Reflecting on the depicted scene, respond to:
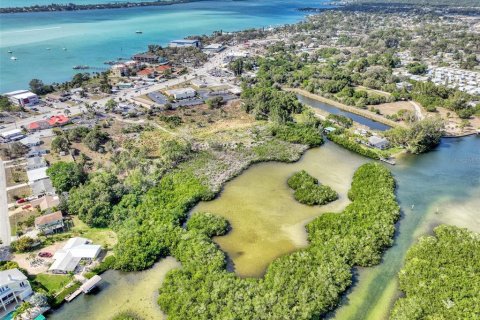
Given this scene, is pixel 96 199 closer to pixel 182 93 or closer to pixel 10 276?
pixel 10 276

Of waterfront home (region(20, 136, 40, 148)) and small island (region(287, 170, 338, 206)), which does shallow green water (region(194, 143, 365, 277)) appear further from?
waterfront home (region(20, 136, 40, 148))

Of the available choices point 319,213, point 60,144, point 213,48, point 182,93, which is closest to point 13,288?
point 60,144

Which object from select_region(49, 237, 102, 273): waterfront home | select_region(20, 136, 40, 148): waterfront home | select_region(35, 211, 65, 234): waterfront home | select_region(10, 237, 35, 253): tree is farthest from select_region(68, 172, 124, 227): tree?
select_region(20, 136, 40, 148): waterfront home

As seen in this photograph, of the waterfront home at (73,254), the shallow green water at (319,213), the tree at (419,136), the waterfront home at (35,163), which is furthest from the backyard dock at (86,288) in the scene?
the tree at (419,136)

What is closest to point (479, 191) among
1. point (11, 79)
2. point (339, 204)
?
point (339, 204)

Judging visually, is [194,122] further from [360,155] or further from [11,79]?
[11,79]

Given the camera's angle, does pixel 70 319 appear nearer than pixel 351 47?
Yes
